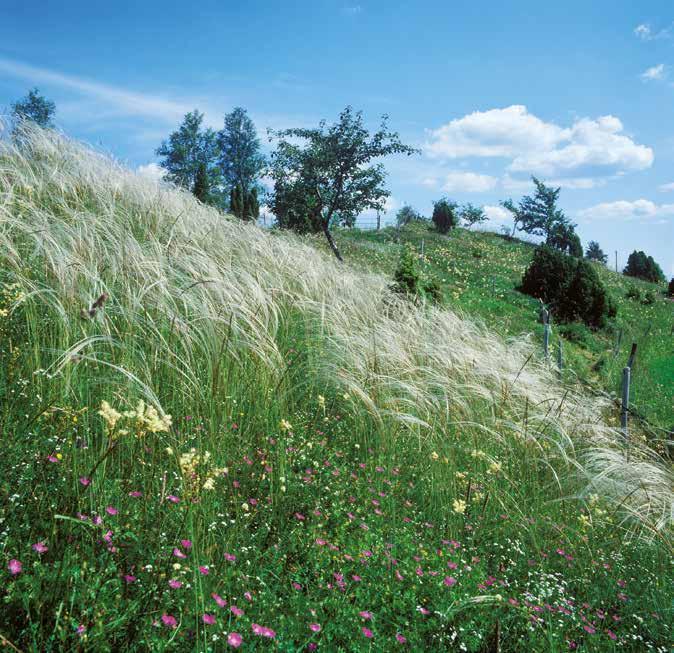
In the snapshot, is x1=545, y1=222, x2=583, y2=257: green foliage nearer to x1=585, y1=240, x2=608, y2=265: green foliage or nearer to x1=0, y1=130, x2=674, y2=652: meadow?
x1=585, y1=240, x2=608, y2=265: green foliage

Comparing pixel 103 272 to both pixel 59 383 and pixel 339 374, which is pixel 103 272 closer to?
pixel 59 383

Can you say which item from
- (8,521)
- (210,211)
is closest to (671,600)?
(8,521)

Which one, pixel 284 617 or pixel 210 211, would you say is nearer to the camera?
pixel 284 617

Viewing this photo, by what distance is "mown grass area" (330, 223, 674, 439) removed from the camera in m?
11.1

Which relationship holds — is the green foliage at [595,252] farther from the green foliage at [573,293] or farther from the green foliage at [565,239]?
the green foliage at [573,293]

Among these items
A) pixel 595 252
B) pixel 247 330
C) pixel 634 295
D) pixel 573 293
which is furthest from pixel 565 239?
pixel 247 330

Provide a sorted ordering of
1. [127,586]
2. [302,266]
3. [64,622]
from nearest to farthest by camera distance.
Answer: [64,622], [127,586], [302,266]

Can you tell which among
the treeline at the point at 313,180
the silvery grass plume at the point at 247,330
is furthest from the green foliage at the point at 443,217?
the silvery grass plume at the point at 247,330

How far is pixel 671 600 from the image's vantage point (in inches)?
114

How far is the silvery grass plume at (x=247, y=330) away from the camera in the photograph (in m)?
3.09

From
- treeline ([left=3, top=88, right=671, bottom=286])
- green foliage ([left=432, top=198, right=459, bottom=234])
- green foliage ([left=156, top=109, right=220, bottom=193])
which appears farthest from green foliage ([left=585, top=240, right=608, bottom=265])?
green foliage ([left=156, top=109, right=220, bottom=193])

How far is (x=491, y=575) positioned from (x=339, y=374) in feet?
5.29

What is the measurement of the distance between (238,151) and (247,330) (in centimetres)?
4533

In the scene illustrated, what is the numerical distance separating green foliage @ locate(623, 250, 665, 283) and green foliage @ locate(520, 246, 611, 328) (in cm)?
2254
